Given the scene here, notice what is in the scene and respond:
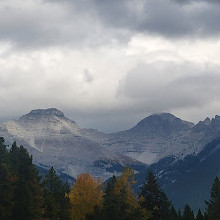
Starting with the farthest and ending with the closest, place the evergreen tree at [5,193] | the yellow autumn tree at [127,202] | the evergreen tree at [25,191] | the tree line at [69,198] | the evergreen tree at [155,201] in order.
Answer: the evergreen tree at [155,201] → the yellow autumn tree at [127,202] → the tree line at [69,198] → the evergreen tree at [25,191] → the evergreen tree at [5,193]

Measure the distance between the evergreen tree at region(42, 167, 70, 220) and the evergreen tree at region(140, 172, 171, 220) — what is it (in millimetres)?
20527

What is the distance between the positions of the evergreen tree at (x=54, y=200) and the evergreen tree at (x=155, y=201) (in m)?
20.5

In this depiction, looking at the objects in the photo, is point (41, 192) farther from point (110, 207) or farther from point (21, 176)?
point (110, 207)

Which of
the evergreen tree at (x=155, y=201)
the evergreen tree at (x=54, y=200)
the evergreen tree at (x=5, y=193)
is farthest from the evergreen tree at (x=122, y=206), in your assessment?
the evergreen tree at (x=5, y=193)

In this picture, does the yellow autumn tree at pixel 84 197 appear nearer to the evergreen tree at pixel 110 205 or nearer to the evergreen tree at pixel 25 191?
the evergreen tree at pixel 110 205

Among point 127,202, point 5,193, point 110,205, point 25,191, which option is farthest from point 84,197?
point 5,193

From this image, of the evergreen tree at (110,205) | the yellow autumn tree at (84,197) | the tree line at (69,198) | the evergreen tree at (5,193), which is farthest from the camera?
the yellow autumn tree at (84,197)

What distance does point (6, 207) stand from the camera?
113062mm

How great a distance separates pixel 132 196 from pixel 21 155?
109 ft

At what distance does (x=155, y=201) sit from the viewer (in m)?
A: 144

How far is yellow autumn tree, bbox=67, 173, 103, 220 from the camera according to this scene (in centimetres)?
14459

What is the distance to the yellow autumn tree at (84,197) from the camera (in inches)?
5692

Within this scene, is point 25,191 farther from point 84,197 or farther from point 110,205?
point 84,197

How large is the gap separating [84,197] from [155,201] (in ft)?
62.7
